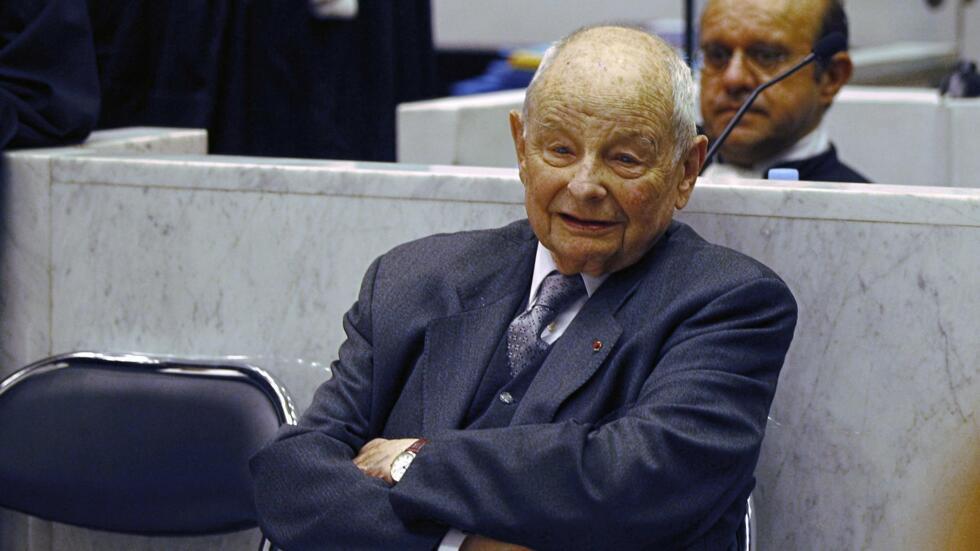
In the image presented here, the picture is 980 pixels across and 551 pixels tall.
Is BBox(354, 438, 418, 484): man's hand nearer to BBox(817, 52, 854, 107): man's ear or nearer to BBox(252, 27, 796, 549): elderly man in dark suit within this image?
BBox(252, 27, 796, 549): elderly man in dark suit

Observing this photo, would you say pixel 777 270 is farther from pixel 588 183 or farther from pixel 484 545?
pixel 484 545

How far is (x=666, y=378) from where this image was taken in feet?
6.63

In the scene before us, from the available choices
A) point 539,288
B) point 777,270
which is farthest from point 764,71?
point 539,288

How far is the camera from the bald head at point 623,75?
2.12m

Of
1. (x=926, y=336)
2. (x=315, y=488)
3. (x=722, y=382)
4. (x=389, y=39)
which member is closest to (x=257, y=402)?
(x=315, y=488)

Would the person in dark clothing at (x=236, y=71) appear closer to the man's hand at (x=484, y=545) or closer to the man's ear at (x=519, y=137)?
the man's ear at (x=519, y=137)

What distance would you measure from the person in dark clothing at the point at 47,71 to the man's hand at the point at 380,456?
116 centimetres

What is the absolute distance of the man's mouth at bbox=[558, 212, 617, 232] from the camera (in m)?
2.16

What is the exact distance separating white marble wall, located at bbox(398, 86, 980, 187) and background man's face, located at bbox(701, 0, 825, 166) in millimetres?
932

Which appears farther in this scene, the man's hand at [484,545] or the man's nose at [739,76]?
the man's nose at [739,76]

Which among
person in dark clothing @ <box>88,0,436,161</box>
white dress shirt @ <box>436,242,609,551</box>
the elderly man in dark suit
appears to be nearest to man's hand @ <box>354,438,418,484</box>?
the elderly man in dark suit

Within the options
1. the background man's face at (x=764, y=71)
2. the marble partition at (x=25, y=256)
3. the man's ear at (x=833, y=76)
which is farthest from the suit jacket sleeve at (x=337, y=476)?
the man's ear at (x=833, y=76)

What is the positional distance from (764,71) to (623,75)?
1.32 m

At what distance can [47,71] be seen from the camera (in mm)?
3055
